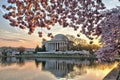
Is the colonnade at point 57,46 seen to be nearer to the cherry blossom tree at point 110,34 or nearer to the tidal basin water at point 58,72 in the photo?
the tidal basin water at point 58,72

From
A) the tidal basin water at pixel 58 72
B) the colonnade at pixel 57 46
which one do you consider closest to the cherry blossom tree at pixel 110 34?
the tidal basin water at pixel 58 72

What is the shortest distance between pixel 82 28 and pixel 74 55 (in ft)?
389

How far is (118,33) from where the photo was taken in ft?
26.8

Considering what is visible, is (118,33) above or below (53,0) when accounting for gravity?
below

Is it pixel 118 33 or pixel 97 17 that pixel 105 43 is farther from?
pixel 97 17

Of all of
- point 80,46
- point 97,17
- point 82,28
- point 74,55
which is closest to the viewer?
point 97,17

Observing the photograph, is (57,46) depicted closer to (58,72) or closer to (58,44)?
(58,44)

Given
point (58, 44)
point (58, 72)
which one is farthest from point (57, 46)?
point (58, 72)

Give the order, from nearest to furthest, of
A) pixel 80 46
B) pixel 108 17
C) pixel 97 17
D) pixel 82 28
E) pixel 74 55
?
pixel 108 17 → pixel 97 17 → pixel 82 28 → pixel 74 55 → pixel 80 46

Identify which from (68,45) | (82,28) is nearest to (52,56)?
(68,45)

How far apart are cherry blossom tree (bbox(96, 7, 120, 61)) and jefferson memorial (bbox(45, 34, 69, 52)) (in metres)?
141

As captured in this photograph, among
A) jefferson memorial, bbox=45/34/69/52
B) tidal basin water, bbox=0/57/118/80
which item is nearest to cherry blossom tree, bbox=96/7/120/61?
tidal basin water, bbox=0/57/118/80

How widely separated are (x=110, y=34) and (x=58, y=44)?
14582 centimetres

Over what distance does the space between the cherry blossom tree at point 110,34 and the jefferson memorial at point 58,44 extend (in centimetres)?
14073
